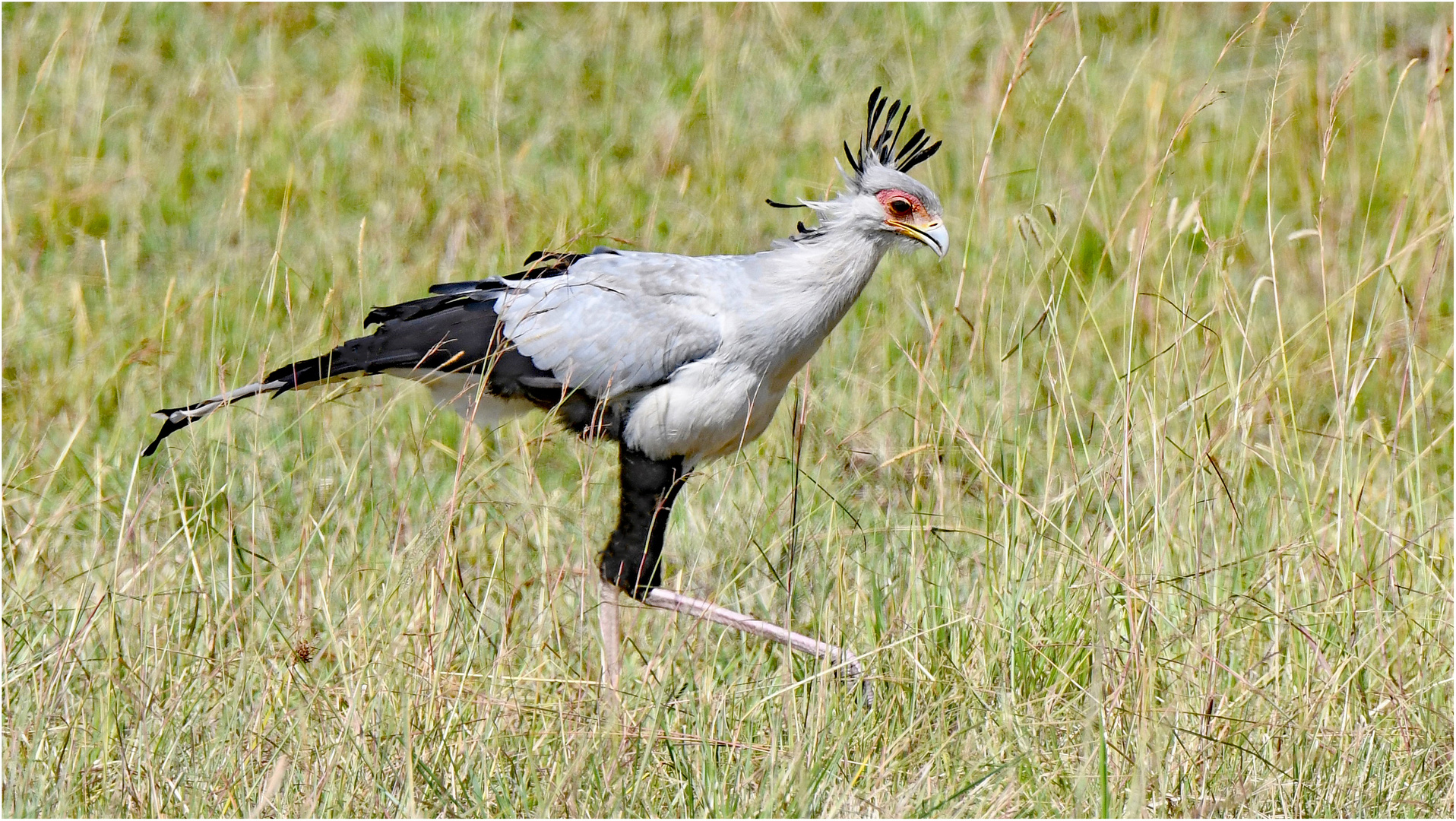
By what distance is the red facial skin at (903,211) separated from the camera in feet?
12.5

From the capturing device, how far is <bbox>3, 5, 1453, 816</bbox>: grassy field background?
9.91 ft

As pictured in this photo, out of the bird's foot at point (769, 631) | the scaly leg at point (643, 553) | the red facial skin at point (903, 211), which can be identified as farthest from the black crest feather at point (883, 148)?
the bird's foot at point (769, 631)

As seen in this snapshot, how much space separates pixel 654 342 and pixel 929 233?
2.46 ft

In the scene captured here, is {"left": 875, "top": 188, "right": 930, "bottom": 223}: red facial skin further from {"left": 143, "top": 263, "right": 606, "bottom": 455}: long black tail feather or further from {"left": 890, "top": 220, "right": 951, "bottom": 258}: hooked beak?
{"left": 143, "top": 263, "right": 606, "bottom": 455}: long black tail feather

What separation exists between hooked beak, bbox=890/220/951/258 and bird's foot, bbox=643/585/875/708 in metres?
1.02

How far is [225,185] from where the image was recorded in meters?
6.73

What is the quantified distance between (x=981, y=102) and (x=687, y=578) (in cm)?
386

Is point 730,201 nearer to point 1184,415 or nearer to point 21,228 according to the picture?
point 1184,415

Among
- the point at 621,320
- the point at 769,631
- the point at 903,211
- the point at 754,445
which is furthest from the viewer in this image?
the point at 754,445

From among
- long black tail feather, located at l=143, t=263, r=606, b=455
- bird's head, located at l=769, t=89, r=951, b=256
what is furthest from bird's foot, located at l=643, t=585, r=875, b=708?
bird's head, located at l=769, t=89, r=951, b=256

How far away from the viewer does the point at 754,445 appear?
16.0 feet

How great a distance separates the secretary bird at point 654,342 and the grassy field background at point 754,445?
0.21 meters

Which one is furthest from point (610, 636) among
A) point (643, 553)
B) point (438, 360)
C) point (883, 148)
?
point (883, 148)

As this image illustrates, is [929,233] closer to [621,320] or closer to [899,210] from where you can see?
[899,210]
